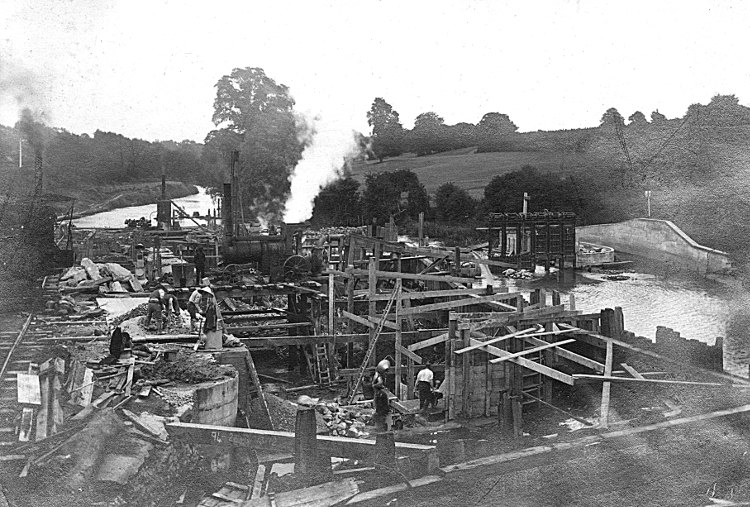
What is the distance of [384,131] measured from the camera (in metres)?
39.1

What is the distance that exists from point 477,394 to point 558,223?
17518 mm

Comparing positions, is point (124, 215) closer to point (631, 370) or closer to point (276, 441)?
point (631, 370)

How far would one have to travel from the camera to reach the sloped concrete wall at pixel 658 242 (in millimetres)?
23922

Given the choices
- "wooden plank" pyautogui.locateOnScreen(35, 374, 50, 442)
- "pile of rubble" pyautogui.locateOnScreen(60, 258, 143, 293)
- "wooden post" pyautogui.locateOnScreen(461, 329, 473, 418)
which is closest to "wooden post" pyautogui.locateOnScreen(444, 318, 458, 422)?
"wooden post" pyautogui.locateOnScreen(461, 329, 473, 418)

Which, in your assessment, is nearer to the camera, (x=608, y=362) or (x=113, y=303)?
(x=608, y=362)

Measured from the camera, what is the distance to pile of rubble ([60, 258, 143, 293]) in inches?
803

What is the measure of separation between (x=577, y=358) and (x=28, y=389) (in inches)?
395

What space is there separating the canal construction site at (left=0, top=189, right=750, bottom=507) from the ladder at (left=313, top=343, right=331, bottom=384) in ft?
0.27

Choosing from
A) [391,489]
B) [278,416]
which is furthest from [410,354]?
[391,489]

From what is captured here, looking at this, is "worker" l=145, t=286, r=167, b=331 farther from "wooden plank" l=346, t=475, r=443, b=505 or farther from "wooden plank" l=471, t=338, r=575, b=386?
"wooden plank" l=346, t=475, r=443, b=505

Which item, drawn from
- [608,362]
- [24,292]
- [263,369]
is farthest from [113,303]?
[608,362]

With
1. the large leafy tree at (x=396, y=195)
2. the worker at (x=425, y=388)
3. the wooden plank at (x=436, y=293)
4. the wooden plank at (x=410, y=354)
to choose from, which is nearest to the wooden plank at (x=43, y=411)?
the worker at (x=425, y=388)

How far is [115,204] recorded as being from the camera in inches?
1959

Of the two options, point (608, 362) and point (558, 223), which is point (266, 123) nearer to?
point (558, 223)
